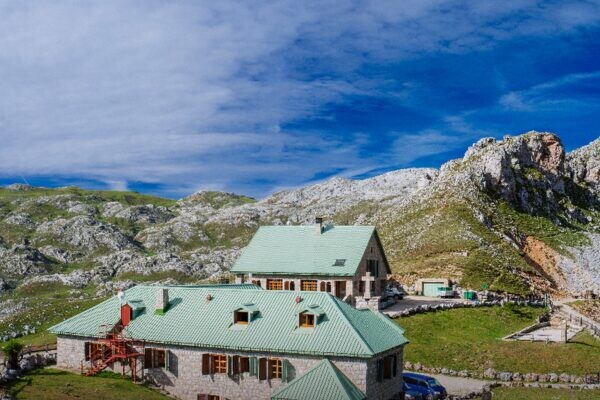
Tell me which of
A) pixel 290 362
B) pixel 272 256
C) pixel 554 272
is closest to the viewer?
pixel 290 362

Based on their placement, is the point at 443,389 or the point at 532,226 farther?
the point at 532,226

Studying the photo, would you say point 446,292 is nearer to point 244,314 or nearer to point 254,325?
point 244,314

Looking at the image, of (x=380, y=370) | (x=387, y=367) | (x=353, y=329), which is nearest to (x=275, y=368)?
(x=353, y=329)

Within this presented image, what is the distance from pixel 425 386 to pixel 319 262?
27.2 metres

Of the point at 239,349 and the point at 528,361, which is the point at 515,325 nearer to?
the point at 528,361

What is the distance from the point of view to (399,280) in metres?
89.1

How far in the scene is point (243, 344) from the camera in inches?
1795

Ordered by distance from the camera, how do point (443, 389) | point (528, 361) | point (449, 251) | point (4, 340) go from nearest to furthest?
point (443, 389) < point (528, 361) < point (4, 340) < point (449, 251)

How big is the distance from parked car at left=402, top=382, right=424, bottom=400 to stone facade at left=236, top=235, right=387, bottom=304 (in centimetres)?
2053

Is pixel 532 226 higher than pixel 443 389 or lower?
higher

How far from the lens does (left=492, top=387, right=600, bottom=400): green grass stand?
160 feet

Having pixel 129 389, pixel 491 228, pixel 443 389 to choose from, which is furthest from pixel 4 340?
pixel 491 228

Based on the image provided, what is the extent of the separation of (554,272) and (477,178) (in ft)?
78.0

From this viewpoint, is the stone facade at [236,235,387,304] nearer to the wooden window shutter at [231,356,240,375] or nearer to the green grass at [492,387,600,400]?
the green grass at [492,387,600,400]
